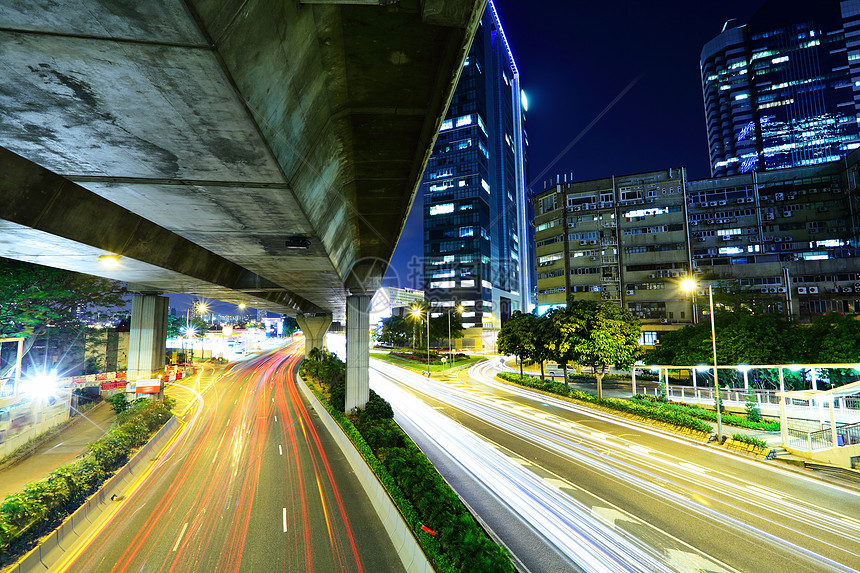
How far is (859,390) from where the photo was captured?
19.3 m

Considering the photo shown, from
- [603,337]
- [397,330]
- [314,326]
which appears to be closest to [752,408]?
[603,337]

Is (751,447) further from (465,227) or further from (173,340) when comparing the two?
(465,227)

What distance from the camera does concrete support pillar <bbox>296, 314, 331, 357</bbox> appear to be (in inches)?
2296

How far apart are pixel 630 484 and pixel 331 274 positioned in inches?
662

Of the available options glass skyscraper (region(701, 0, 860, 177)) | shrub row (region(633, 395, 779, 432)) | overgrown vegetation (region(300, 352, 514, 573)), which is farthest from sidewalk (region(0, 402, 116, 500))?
glass skyscraper (region(701, 0, 860, 177))

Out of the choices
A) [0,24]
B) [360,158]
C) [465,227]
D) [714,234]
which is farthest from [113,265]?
[465,227]

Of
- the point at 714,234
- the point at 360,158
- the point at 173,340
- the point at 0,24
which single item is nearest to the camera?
the point at 0,24

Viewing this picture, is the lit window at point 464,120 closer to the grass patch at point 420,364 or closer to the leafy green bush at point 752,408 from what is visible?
the grass patch at point 420,364

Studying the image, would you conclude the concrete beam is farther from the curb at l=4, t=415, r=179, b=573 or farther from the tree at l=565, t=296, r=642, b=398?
the tree at l=565, t=296, r=642, b=398

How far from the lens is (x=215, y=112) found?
5410mm

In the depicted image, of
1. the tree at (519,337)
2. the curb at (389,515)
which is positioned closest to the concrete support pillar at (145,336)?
the curb at (389,515)

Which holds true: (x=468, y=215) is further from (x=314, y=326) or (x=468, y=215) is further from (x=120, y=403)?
(x=120, y=403)

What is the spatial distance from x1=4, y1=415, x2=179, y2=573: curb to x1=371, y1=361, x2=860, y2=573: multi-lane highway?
1310 cm

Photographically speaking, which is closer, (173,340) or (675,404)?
(675,404)
